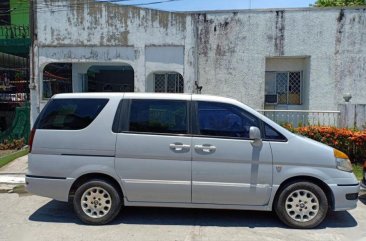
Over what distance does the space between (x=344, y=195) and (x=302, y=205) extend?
60cm

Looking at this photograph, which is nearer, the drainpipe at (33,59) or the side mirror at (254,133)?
the side mirror at (254,133)

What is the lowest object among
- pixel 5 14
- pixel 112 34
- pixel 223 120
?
pixel 223 120

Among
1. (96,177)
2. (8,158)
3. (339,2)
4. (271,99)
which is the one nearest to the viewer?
(96,177)

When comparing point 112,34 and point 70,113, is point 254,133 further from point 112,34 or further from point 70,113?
point 112,34

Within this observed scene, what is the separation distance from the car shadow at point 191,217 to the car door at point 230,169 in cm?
43

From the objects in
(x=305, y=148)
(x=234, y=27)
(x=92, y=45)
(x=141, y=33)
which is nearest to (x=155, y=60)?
(x=141, y=33)

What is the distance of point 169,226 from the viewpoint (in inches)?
212

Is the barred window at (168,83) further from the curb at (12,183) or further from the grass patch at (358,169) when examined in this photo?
the grass patch at (358,169)

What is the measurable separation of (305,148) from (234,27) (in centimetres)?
720

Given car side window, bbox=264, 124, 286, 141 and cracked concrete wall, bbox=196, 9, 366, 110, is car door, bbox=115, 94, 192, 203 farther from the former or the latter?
cracked concrete wall, bbox=196, 9, 366, 110

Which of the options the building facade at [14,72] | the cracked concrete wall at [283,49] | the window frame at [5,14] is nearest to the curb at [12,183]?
the building facade at [14,72]

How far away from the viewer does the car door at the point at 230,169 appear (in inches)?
206

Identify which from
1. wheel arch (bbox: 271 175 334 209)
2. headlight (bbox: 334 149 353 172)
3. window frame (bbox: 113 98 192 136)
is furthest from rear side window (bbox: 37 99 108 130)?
headlight (bbox: 334 149 353 172)

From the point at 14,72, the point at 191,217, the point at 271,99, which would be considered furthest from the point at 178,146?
the point at 14,72
